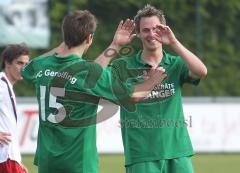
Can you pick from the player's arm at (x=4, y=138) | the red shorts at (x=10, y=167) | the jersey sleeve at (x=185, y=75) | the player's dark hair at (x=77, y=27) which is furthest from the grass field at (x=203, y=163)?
the player's dark hair at (x=77, y=27)

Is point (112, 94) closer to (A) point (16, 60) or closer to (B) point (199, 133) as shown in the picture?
(A) point (16, 60)

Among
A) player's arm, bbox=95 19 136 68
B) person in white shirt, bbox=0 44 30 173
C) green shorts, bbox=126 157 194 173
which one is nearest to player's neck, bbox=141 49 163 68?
player's arm, bbox=95 19 136 68

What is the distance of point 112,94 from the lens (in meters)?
6.28

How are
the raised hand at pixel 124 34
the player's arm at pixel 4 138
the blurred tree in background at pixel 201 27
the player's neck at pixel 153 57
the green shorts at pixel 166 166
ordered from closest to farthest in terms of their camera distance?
the raised hand at pixel 124 34
the green shorts at pixel 166 166
the player's neck at pixel 153 57
the player's arm at pixel 4 138
the blurred tree in background at pixel 201 27

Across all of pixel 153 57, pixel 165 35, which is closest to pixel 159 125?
pixel 153 57

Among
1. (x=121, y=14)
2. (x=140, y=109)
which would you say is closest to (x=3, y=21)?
A: (x=121, y=14)

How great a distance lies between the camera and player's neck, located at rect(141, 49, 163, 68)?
7.07m

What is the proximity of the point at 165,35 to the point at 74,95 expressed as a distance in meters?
0.89

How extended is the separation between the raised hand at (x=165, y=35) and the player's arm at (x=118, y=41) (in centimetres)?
24

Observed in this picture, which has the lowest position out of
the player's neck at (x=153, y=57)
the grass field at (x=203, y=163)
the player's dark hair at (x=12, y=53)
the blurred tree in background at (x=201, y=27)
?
the grass field at (x=203, y=163)

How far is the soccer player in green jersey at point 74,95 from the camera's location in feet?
20.3

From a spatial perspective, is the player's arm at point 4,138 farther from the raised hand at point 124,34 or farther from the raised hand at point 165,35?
the raised hand at point 165,35

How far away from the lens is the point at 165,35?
21.5 ft

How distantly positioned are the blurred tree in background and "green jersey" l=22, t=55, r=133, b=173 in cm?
1449
